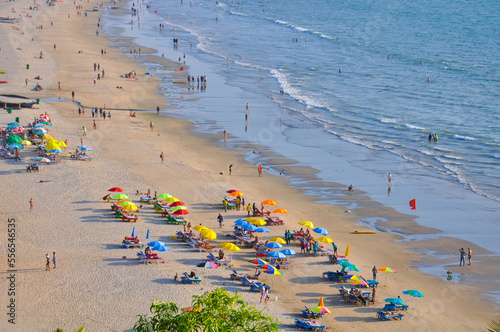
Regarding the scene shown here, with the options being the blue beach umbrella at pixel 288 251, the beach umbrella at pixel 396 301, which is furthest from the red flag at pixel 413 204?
the beach umbrella at pixel 396 301

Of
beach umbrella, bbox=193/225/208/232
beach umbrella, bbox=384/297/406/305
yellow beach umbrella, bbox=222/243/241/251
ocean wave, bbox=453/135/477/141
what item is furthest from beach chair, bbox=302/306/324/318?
ocean wave, bbox=453/135/477/141

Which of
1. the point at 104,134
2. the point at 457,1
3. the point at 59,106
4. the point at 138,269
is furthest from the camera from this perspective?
the point at 457,1

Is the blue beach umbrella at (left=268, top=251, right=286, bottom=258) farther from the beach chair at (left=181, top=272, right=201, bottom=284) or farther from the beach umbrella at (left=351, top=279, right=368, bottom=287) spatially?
the beach chair at (left=181, top=272, right=201, bottom=284)

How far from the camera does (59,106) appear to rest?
196 feet

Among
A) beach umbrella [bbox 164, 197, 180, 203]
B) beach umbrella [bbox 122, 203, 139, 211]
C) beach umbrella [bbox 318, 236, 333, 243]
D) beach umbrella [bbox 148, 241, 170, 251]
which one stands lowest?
beach umbrella [bbox 148, 241, 170, 251]

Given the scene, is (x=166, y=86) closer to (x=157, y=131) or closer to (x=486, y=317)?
(x=157, y=131)

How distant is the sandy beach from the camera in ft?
87.8

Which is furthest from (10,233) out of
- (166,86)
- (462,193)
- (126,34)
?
(126,34)

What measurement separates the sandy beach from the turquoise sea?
317 centimetres

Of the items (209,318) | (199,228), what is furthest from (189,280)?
(209,318)

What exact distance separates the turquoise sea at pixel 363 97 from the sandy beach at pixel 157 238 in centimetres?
317

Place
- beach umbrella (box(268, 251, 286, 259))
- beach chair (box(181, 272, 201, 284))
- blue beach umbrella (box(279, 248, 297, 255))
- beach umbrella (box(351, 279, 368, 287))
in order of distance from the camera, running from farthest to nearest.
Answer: blue beach umbrella (box(279, 248, 297, 255)), beach umbrella (box(268, 251, 286, 259)), beach umbrella (box(351, 279, 368, 287)), beach chair (box(181, 272, 201, 284))

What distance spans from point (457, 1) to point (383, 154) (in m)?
151

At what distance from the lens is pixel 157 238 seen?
1319 inches
